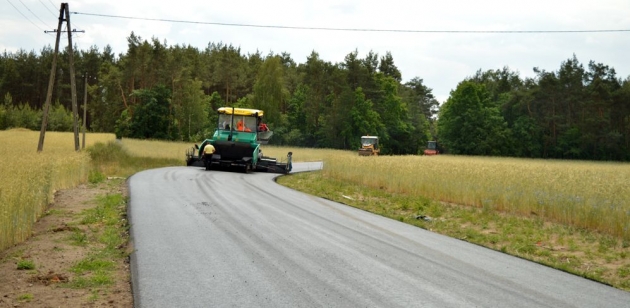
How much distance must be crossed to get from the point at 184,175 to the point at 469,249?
15967mm

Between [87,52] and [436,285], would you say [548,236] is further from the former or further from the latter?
[87,52]

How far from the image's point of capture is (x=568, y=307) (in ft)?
21.2

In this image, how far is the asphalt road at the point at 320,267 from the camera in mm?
6480

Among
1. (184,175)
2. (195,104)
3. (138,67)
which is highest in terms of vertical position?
(138,67)

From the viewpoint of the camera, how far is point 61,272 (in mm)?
7617

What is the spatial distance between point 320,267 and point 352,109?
69828 millimetres

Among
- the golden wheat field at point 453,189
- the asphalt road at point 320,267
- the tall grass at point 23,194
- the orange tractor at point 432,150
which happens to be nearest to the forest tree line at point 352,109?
the orange tractor at point 432,150

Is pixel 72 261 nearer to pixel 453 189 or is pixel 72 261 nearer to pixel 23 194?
pixel 23 194

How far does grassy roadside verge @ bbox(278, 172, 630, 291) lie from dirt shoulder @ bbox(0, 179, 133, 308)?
6.83m

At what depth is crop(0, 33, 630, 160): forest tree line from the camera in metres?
69.6

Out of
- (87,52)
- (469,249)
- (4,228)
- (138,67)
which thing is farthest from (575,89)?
(87,52)

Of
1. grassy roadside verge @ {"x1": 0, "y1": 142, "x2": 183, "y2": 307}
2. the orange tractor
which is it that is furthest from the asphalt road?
the orange tractor

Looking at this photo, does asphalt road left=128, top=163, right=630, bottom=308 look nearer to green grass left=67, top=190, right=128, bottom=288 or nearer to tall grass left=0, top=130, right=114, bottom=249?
green grass left=67, top=190, right=128, bottom=288

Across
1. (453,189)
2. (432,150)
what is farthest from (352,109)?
(453,189)
